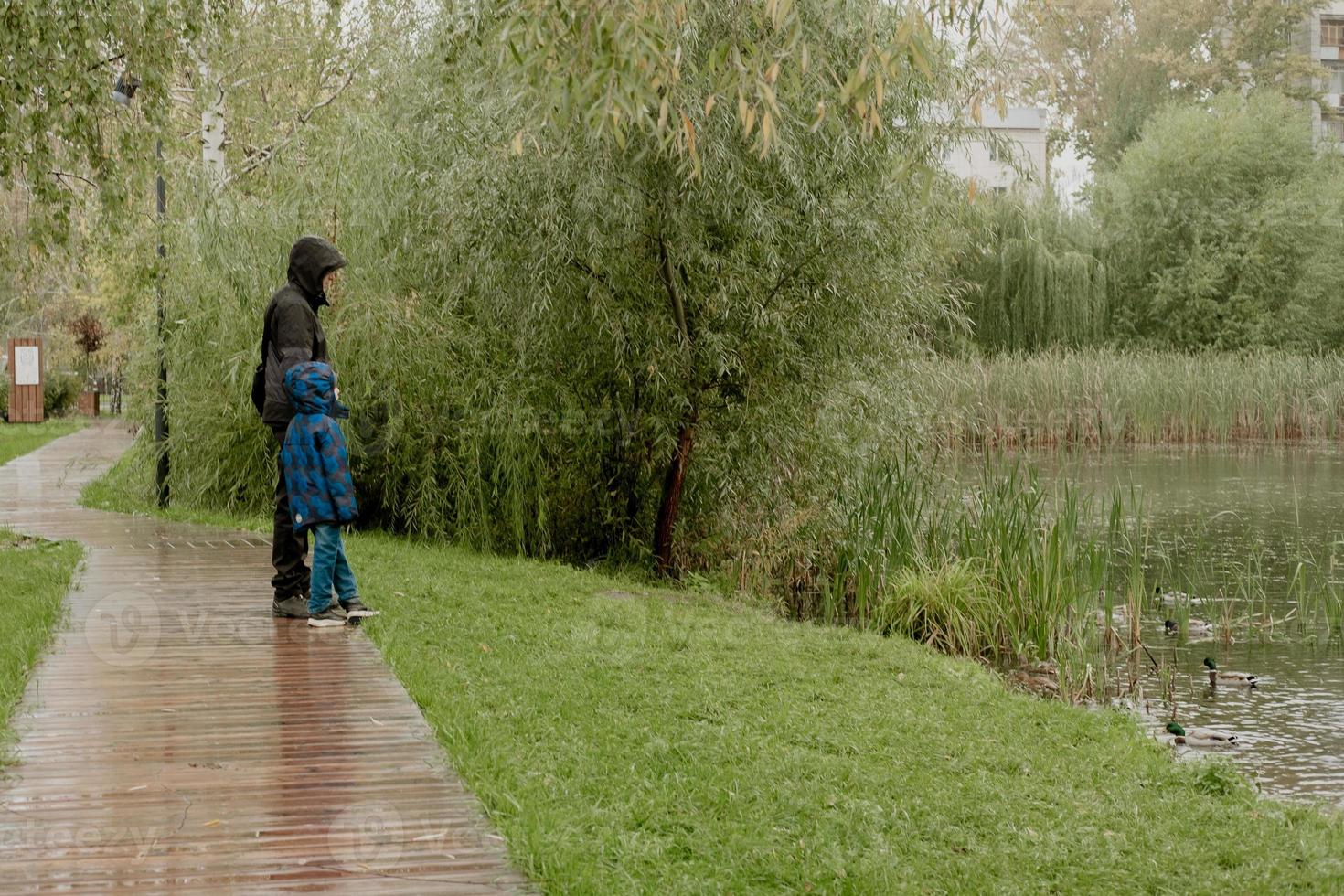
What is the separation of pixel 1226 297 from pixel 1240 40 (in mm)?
20218

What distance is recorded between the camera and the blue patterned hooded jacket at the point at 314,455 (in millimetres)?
7484

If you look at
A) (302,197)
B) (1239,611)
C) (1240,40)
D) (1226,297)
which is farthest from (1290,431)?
(1240,40)

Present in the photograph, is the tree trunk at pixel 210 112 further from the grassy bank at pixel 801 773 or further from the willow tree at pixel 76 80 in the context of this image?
the grassy bank at pixel 801 773

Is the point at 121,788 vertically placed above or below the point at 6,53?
below

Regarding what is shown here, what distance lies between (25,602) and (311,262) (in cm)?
270

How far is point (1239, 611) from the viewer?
11.5 m

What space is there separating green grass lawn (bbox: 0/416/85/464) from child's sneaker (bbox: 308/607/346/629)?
14.5 meters

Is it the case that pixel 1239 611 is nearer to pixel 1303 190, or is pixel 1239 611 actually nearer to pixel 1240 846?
pixel 1240 846

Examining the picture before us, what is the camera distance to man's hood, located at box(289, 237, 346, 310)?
7629 millimetres

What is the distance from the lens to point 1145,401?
2616 cm

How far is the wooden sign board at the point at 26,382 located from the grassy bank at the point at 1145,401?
18806 mm

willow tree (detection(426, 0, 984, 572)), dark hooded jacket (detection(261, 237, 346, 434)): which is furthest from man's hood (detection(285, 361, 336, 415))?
willow tree (detection(426, 0, 984, 572))

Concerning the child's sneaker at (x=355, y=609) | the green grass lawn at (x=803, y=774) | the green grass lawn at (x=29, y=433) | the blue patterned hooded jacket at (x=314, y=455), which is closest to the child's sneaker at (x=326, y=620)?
the child's sneaker at (x=355, y=609)

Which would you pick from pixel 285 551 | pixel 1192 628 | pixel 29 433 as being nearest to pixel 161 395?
pixel 285 551
